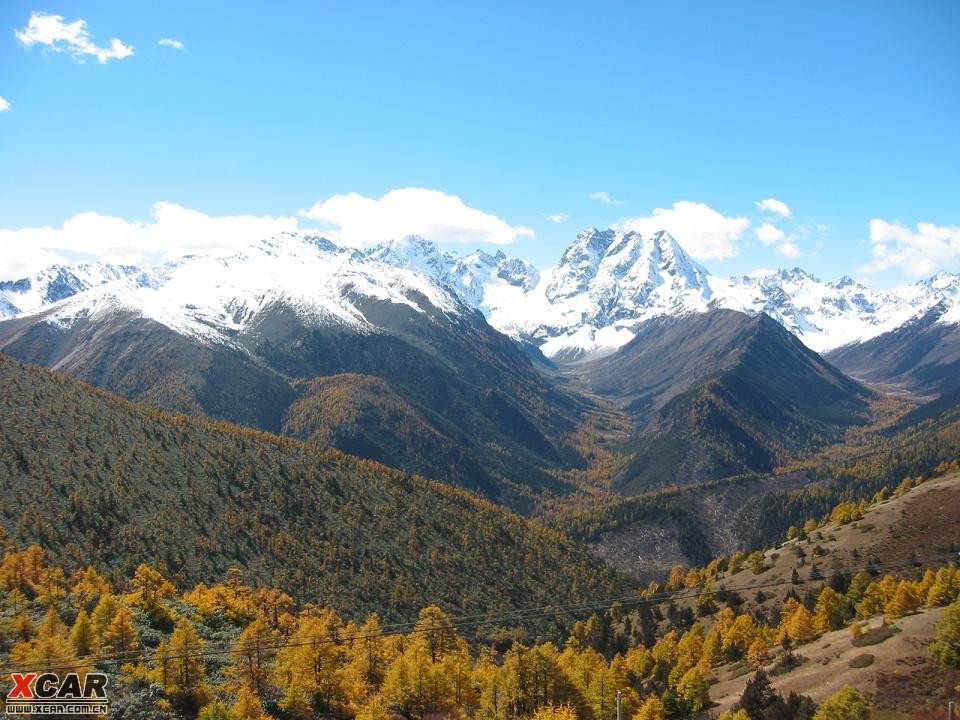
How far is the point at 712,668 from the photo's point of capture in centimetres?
14000

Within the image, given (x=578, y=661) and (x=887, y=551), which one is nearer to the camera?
(x=578, y=661)

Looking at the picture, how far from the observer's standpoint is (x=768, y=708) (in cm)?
8919

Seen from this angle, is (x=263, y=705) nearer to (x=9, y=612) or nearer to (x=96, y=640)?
(x=96, y=640)

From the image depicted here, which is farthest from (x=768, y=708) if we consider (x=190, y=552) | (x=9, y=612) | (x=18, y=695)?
(x=190, y=552)

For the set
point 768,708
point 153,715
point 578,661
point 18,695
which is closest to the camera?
point 18,695

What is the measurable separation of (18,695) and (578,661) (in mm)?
89399

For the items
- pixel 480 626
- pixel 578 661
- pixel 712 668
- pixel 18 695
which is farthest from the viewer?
pixel 480 626

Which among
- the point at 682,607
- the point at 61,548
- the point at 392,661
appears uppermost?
the point at 61,548

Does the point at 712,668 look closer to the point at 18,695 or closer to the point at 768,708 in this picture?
the point at 768,708

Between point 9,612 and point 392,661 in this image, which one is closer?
point 9,612

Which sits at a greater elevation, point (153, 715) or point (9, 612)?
point (9, 612)

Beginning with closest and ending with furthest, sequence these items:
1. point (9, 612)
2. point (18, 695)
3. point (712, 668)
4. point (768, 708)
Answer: point (18, 695), point (768, 708), point (9, 612), point (712, 668)

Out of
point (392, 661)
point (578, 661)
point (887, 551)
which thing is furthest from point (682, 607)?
point (392, 661)

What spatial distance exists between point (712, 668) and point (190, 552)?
131m
